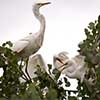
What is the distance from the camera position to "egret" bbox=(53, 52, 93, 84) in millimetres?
3730

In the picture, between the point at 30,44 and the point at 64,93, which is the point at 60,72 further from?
the point at 30,44

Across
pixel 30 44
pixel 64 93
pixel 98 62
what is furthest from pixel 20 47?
pixel 98 62

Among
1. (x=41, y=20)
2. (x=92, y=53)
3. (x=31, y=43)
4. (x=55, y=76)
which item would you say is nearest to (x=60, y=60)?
(x=55, y=76)

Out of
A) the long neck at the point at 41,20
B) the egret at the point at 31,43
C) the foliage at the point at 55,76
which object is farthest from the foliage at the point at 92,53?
the long neck at the point at 41,20

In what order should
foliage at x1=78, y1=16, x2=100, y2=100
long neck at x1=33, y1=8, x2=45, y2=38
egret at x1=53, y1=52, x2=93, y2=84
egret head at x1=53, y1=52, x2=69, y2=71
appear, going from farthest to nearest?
long neck at x1=33, y1=8, x2=45, y2=38 → egret head at x1=53, y1=52, x2=69, y2=71 → egret at x1=53, y1=52, x2=93, y2=84 → foliage at x1=78, y1=16, x2=100, y2=100

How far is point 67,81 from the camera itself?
4449 mm

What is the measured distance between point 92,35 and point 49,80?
2.31 feet

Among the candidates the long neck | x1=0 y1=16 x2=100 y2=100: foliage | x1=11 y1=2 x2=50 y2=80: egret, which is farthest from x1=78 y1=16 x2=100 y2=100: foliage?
the long neck

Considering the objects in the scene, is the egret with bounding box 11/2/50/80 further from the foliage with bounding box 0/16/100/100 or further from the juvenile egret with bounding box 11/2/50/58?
the foliage with bounding box 0/16/100/100

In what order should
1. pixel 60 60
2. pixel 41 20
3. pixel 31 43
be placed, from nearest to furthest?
pixel 60 60 < pixel 31 43 < pixel 41 20

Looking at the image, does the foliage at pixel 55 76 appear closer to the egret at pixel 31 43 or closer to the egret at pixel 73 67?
the egret at pixel 73 67

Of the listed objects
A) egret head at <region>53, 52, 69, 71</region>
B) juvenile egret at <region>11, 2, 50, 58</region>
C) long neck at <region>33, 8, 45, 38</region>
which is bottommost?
juvenile egret at <region>11, 2, 50, 58</region>

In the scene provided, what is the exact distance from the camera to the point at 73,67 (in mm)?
3975

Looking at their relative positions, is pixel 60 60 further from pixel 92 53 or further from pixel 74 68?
pixel 92 53
